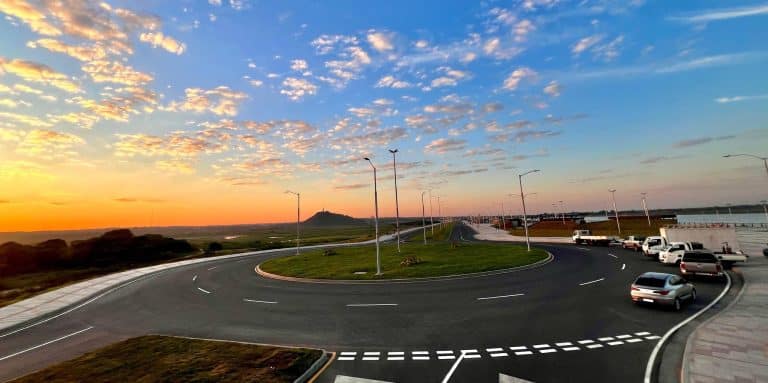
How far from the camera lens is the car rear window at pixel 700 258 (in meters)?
22.1

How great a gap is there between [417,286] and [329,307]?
7436 mm

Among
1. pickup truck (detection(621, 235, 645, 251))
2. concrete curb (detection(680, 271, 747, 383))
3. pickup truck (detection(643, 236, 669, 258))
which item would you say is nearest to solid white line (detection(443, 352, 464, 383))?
concrete curb (detection(680, 271, 747, 383))

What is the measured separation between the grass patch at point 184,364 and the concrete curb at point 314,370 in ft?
0.57

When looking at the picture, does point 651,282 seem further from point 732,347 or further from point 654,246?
point 654,246

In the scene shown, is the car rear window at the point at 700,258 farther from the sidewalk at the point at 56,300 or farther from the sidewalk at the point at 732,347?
the sidewalk at the point at 56,300

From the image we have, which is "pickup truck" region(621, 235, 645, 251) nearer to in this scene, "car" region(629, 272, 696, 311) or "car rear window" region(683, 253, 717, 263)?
"car rear window" region(683, 253, 717, 263)

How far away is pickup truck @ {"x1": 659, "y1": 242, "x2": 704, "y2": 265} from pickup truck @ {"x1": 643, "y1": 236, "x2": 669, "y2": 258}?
8.91 feet

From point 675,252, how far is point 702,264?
29.6ft

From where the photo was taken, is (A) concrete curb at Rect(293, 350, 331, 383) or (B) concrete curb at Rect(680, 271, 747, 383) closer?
(B) concrete curb at Rect(680, 271, 747, 383)

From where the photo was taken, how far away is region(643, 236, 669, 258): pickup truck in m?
33.3

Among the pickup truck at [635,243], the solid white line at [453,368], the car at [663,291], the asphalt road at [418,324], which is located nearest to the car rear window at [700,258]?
the asphalt road at [418,324]

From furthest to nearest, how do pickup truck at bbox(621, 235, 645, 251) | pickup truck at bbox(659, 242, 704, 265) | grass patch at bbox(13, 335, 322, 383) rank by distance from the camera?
pickup truck at bbox(621, 235, 645, 251)
pickup truck at bbox(659, 242, 704, 265)
grass patch at bbox(13, 335, 322, 383)

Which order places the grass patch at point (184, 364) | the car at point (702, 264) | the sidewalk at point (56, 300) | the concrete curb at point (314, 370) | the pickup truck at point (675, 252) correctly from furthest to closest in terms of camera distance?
1. the pickup truck at point (675, 252)
2. the car at point (702, 264)
3. the sidewalk at point (56, 300)
4. the grass patch at point (184, 364)
5. the concrete curb at point (314, 370)

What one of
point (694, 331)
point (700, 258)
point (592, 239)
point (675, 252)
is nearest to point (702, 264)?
point (700, 258)
